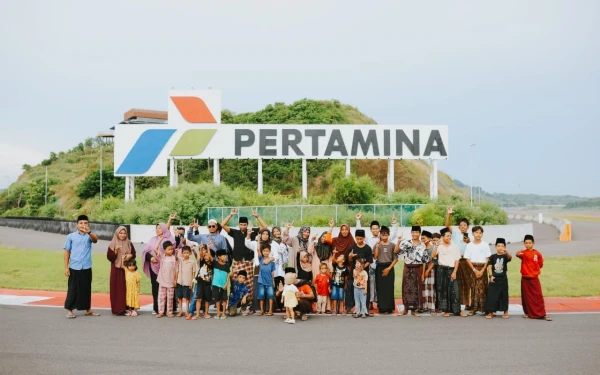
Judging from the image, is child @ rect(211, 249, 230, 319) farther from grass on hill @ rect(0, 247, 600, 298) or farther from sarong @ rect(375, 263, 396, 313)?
grass on hill @ rect(0, 247, 600, 298)

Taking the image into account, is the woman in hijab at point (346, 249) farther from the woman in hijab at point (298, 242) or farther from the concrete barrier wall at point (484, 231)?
the concrete barrier wall at point (484, 231)

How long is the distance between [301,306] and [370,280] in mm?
1649

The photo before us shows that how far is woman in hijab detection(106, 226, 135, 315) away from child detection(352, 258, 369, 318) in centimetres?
435

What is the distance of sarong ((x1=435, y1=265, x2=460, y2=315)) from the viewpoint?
11133 mm

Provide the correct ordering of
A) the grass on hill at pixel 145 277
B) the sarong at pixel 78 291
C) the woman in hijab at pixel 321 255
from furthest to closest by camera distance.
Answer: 1. the grass on hill at pixel 145 277
2. the woman in hijab at pixel 321 255
3. the sarong at pixel 78 291

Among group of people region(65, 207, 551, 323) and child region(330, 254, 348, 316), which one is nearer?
group of people region(65, 207, 551, 323)

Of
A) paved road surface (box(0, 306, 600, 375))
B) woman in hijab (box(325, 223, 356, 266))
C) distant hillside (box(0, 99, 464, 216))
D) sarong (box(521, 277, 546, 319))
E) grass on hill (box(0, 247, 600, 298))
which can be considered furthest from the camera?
distant hillside (box(0, 99, 464, 216))

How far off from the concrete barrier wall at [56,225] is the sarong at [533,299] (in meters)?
23.4

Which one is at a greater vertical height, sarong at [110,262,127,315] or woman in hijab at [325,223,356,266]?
woman in hijab at [325,223,356,266]

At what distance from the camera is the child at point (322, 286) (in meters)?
11.3

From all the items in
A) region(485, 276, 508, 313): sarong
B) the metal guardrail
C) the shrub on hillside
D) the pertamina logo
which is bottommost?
region(485, 276, 508, 313): sarong

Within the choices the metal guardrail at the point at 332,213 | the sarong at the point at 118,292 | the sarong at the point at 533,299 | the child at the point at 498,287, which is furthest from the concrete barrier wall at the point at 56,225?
the sarong at the point at 533,299

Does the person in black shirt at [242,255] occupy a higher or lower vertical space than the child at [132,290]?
higher

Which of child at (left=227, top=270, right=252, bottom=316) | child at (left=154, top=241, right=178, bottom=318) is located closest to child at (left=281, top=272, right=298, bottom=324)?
child at (left=227, top=270, right=252, bottom=316)
